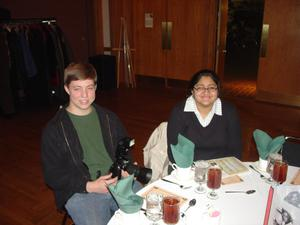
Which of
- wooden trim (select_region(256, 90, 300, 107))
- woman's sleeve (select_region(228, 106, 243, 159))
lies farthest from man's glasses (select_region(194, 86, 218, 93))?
wooden trim (select_region(256, 90, 300, 107))

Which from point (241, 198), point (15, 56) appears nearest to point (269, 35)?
point (15, 56)

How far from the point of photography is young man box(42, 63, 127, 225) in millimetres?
1829

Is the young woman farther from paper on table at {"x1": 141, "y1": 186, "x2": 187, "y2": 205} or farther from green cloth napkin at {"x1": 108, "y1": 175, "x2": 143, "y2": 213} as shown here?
green cloth napkin at {"x1": 108, "y1": 175, "x2": 143, "y2": 213}

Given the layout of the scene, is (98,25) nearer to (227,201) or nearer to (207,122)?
(207,122)

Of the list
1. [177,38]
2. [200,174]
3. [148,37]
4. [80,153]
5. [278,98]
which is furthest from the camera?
[148,37]

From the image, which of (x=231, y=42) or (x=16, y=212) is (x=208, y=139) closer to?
(x=16, y=212)

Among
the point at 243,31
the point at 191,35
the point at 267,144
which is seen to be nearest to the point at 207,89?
the point at 267,144

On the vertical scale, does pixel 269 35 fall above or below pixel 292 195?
above

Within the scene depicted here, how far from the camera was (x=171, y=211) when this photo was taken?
1.33 metres

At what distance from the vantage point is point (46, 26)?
206 inches

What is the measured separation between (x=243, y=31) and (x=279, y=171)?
340 inches

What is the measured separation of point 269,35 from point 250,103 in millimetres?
1168

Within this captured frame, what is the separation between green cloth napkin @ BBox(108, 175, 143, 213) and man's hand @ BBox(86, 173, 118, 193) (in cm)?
33

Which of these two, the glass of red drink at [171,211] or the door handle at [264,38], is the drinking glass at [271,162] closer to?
the glass of red drink at [171,211]
